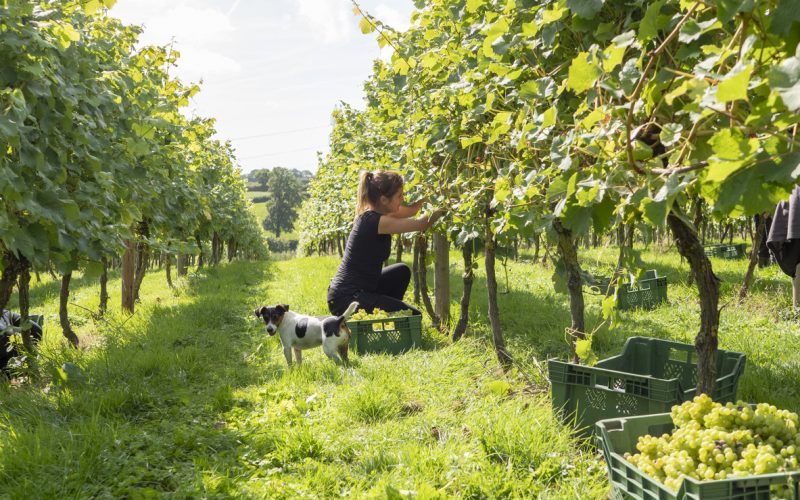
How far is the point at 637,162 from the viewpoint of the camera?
6.72 feet

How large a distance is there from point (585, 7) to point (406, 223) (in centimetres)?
374

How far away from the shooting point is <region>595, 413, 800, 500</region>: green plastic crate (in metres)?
1.96

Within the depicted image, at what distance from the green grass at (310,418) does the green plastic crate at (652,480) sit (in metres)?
0.40

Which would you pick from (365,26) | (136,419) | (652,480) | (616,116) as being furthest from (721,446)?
(136,419)

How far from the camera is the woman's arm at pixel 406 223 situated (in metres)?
5.50

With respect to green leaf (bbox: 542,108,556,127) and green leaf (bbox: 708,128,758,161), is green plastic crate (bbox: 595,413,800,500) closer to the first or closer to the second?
green leaf (bbox: 708,128,758,161)

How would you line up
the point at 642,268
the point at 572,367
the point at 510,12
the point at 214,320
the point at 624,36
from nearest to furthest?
the point at 624,36 → the point at 642,268 → the point at 510,12 → the point at 572,367 → the point at 214,320

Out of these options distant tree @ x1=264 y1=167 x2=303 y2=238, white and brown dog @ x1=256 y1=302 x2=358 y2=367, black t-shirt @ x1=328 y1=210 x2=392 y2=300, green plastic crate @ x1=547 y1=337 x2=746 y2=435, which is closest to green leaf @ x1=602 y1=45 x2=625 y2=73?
green plastic crate @ x1=547 y1=337 x2=746 y2=435

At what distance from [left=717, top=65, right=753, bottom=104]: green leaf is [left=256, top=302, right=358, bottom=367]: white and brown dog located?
14.3ft

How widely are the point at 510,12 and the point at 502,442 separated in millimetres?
2328

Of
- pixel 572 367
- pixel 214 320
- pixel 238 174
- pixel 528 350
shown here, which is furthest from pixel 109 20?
pixel 238 174

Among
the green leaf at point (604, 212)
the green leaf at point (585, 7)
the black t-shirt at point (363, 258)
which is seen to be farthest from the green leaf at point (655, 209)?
the black t-shirt at point (363, 258)

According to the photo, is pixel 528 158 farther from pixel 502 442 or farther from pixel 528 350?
pixel 528 350

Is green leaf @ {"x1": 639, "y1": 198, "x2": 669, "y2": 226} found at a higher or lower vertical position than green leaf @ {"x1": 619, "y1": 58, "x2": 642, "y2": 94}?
lower
